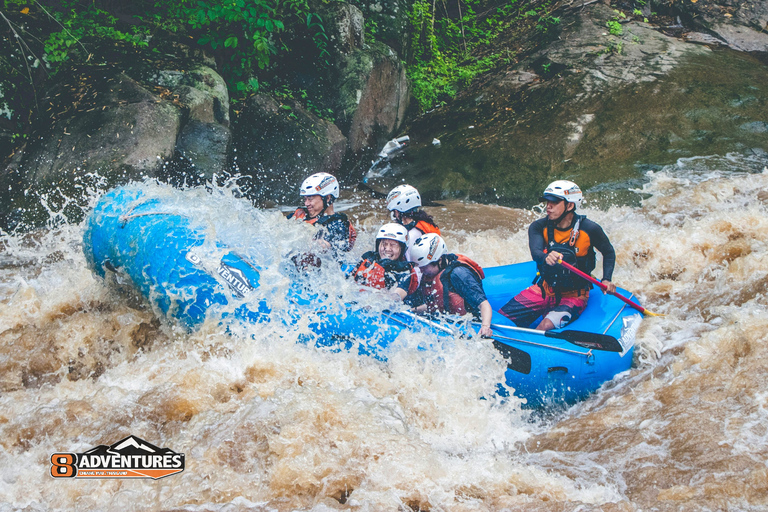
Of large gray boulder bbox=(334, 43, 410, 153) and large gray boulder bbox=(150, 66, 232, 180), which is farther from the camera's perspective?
large gray boulder bbox=(334, 43, 410, 153)

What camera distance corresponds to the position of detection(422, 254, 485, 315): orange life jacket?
4.24m

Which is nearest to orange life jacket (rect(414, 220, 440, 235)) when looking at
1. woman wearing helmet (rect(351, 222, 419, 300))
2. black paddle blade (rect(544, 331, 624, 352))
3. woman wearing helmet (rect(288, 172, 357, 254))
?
woman wearing helmet (rect(288, 172, 357, 254))

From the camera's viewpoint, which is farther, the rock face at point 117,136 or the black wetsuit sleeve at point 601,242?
the rock face at point 117,136

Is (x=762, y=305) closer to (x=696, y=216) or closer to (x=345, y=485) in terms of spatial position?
(x=696, y=216)

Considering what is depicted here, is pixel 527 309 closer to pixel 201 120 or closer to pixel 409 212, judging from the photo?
pixel 409 212

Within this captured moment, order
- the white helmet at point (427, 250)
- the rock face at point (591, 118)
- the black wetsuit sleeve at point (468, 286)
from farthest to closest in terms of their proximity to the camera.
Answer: the rock face at point (591, 118) → the white helmet at point (427, 250) → the black wetsuit sleeve at point (468, 286)

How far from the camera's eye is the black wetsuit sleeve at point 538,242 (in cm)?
465

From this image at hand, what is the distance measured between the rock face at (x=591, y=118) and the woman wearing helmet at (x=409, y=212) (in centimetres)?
350

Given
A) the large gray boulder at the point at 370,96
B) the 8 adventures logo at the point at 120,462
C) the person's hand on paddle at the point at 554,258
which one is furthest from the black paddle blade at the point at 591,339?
the large gray boulder at the point at 370,96

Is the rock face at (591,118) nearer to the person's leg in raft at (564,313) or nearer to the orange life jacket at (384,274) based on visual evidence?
the person's leg in raft at (564,313)

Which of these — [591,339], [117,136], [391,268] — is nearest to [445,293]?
→ [391,268]

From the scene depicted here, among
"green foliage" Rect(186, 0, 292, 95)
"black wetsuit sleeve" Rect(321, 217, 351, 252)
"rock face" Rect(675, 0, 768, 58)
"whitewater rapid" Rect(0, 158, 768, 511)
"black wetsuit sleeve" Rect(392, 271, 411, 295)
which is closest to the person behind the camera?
"whitewater rapid" Rect(0, 158, 768, 511)

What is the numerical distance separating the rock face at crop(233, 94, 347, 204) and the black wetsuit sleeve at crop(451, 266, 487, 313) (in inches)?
186

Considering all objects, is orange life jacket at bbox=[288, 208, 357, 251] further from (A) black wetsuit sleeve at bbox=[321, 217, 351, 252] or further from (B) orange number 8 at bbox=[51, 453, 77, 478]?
(B) orange number 8 at bbox=[51, 453, 77, 478]
